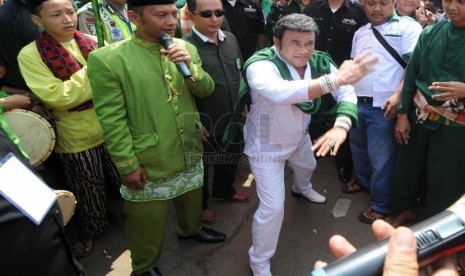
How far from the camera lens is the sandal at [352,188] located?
376 centimetres

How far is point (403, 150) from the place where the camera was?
2.99 m

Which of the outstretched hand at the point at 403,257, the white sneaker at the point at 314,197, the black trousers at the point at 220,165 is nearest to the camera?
the outstretched hand at the point at 403,257

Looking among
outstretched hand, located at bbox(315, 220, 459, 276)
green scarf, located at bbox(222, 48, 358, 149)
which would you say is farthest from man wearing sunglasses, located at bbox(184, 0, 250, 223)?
outstretched hand, located at bbox(315, 220, 459, 276)

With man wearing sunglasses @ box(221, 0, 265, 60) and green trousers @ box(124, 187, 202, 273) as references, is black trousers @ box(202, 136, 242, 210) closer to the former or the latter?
green trousers @ box(124, 187, 202, 273)

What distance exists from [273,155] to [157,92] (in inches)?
36.8

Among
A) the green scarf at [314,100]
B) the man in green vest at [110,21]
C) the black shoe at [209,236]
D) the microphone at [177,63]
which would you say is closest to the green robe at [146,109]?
the microphone at [177,63]

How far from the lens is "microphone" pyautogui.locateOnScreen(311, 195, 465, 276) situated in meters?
0.84

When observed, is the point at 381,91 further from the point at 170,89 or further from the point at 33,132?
the point at 33,132

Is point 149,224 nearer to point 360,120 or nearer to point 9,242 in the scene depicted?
point 9,242

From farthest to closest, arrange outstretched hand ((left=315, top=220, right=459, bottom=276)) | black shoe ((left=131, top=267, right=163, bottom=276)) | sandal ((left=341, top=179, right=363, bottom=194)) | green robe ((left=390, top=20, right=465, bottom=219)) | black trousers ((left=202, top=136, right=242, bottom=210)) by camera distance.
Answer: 1. sandal ((left=341, top=179, right=363, bottom=194))
2. black trousers ((left=202, top=136, right=242, bottom=210))
3. black shoe ((left=131, top=267, right=163, bottom=276))
4. green robe ((left=390, top=20, right=465, bottom=219))
5. outstretched hand ((left=315, top=220, right=459, bottom=276))

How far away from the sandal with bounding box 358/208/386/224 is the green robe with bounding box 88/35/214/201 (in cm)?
178

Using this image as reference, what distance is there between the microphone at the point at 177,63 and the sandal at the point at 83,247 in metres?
1.80

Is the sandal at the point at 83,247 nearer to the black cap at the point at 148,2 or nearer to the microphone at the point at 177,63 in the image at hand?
the microphone at the point at 177,63

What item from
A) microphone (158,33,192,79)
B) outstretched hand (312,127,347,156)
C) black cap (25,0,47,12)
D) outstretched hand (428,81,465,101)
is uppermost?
black cap (25,0,47,12)
